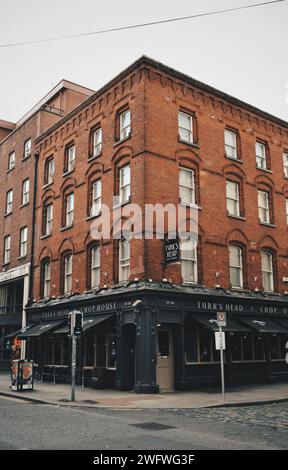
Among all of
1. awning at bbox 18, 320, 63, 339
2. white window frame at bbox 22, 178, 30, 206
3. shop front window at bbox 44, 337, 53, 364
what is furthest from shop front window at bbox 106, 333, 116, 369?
white window frame at bbox 22, 178, 30, 206

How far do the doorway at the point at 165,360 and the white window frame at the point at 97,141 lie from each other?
9.40 metres

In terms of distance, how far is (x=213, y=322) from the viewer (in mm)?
19422

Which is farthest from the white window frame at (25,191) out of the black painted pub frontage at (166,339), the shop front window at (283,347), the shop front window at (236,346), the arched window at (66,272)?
the shop front window at (283,347)

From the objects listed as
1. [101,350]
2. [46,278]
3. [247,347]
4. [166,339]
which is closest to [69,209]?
[46,278]

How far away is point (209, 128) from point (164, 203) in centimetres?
545

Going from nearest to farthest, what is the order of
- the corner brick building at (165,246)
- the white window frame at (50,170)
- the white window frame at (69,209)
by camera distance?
1. the corner brick building at (165,246)
2. the white window frame at (69,209)
3. the white window frame at (50,170)

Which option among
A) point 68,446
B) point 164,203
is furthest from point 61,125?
point 68,446

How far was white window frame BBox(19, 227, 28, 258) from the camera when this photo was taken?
28.8 metres

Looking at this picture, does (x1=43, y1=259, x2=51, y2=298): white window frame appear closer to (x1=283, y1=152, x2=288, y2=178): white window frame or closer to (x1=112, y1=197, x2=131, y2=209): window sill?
(x1=112, y1=197, x2=131, y2=209): window sill

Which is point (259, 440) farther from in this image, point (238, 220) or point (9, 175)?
point (9, 175)

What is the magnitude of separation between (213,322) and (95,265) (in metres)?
6.21

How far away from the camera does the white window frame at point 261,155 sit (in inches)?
982

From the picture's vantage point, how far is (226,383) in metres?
20.2

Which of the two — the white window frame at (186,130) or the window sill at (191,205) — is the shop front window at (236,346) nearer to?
the window sill at (191,205)
